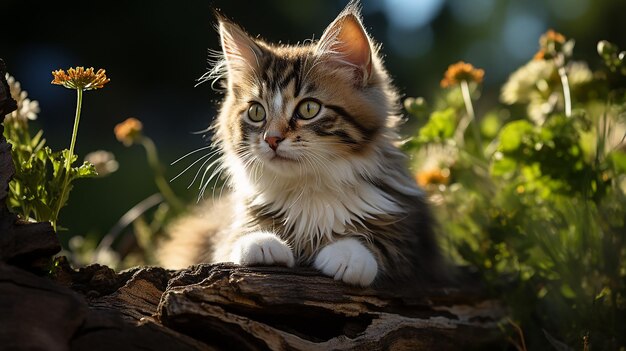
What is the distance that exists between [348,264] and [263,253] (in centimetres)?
21

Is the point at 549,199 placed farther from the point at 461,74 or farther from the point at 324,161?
the point at 324,161

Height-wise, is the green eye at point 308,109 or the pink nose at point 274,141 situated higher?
the green eye at point 308,109

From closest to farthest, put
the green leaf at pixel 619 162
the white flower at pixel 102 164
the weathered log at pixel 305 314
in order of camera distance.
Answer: the weathered log at pixel 305 314, the green leaf at pixel 619 162, the white flower at pixel 102 164

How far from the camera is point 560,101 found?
88.7 inches

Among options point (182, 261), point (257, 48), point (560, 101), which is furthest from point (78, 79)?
point (560, 101)

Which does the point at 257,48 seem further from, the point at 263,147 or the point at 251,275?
the point at 251,275

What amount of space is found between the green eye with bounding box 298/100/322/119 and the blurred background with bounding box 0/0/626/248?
418 centimetres

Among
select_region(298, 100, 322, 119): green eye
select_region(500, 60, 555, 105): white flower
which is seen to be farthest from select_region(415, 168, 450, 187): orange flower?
select_region(298, 100, 322, 119): green eye

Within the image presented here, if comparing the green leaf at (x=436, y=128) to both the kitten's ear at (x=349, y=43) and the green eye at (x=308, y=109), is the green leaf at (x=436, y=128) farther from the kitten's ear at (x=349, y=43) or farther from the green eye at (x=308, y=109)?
the green eye at (x=308, y=109)

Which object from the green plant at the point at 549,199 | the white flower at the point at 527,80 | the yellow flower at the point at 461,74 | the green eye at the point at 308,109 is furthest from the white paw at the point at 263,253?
the white flower at the point at 527,80

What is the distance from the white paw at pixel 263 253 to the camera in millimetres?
1540

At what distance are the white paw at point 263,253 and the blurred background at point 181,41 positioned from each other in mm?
4307

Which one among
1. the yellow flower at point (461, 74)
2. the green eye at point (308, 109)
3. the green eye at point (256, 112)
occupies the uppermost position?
the yellow flower at point (461, 74)

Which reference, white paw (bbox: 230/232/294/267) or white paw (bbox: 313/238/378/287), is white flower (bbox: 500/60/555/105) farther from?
white paw (bbox: 230/232/294/267)
